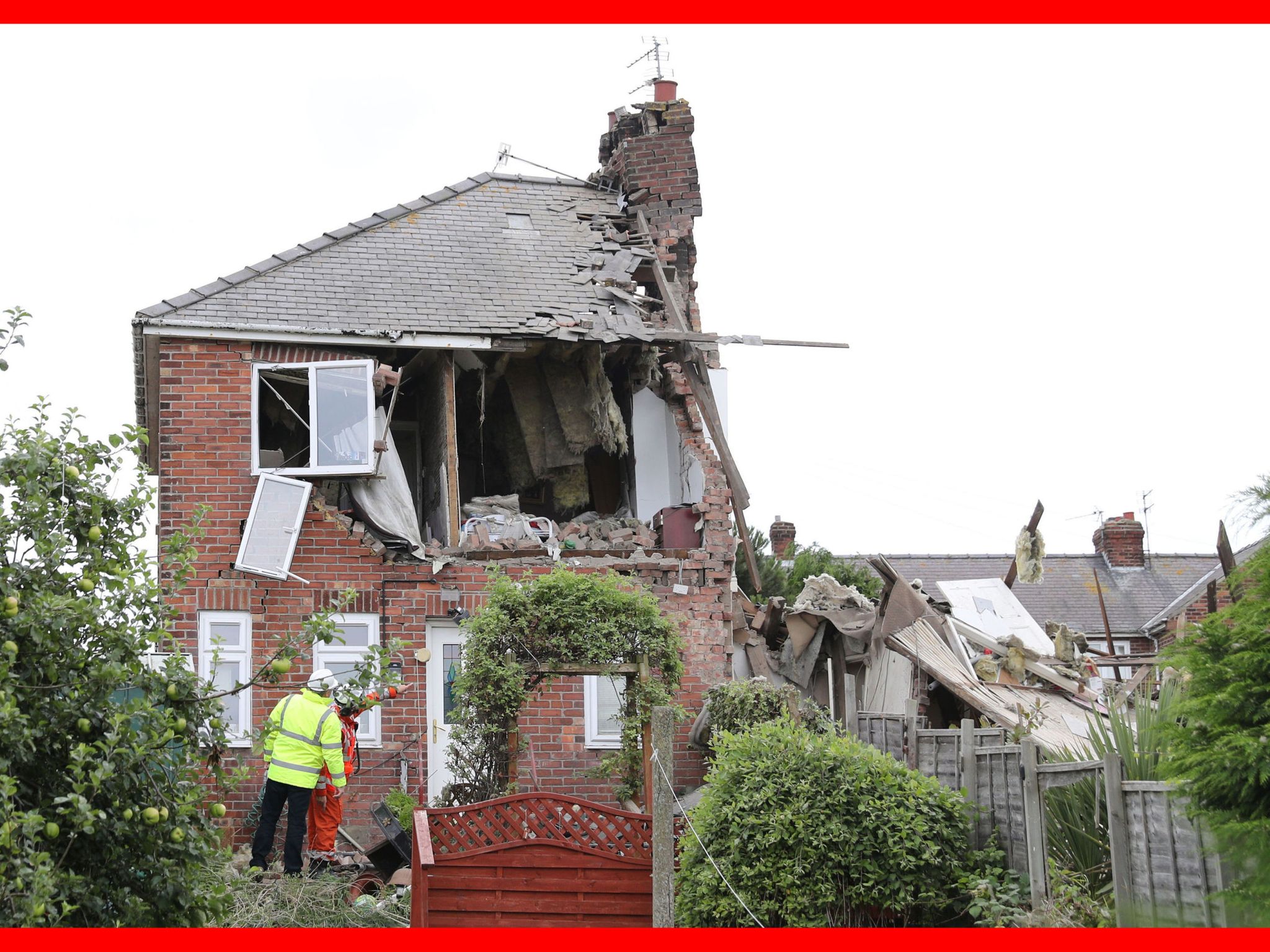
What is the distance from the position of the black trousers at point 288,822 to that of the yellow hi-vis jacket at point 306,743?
0.35 feet

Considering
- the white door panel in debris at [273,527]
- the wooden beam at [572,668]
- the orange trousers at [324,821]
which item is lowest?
the orange trousers at [324,821]

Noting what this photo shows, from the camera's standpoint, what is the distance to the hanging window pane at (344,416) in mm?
14852

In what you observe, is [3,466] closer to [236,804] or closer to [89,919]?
[89,919]

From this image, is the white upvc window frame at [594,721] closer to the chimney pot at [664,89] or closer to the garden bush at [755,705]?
the garden bush at [755,705]

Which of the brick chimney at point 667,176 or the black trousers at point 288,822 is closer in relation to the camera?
the black trousers at point 288,822

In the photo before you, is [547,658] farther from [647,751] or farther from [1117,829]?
[1117,829]

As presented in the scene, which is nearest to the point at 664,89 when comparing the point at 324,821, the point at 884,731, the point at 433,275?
the point at 433,275

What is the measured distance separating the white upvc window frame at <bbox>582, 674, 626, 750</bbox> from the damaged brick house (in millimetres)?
24

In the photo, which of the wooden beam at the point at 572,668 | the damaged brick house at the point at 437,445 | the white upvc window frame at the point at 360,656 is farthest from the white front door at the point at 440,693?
the wooden beam at the point at 572,668

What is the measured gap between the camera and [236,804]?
13.7m

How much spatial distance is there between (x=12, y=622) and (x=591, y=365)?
10.1 m

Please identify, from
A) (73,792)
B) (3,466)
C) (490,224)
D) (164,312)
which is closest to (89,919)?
(73,792)

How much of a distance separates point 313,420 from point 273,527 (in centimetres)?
129

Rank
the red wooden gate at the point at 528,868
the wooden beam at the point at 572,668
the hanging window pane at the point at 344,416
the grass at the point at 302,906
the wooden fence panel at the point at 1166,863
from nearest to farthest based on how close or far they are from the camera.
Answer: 1. the wooden fence panel at the point at 1166,863
2. the grass at the point at 302,906
3. the red wooden gate at the point at 528,868
4. the wooden beam at the point at 572,668
5. the hanging window pane at the point at 344,416
